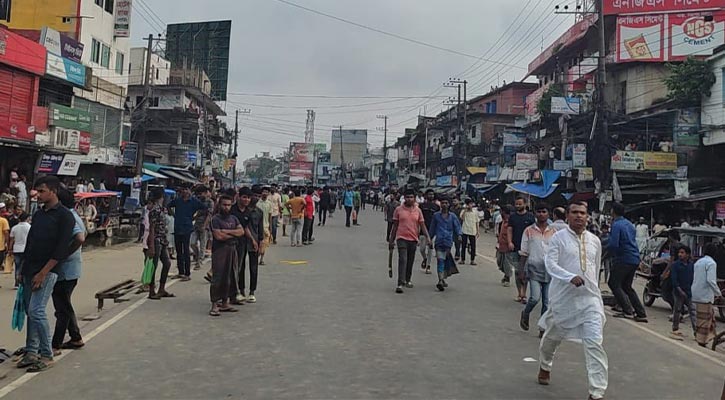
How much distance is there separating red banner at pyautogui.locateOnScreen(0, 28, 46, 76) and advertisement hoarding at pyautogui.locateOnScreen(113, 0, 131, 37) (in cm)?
1193

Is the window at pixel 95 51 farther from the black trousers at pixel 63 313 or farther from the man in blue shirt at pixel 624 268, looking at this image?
the man in blue shirt at pixel 624 268

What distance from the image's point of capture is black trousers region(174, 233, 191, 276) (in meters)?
11.3

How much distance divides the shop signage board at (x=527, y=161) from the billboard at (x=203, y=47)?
33.0m

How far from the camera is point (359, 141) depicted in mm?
115375

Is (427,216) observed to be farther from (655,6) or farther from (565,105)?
(655,6)

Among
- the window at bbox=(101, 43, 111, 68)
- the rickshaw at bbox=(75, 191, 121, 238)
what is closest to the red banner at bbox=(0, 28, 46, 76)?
the rickshaw at bbox=(75, 191, 121, 238)

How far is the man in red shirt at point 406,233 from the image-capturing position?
10969 millimetres

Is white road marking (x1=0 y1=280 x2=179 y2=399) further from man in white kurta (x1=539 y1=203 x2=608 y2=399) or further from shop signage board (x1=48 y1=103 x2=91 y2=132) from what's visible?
shop signage board (x1=48 y1=103 x2=91 y2=132)

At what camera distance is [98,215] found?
20.3 m

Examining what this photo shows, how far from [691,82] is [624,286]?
17792 mm

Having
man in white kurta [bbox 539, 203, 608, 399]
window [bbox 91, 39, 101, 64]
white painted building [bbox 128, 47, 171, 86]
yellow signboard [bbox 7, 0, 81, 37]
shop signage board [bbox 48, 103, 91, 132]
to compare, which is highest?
white painted building [bbox 128, 47, 171, 86]

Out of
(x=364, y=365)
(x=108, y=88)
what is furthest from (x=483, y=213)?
(x=364, y=365)

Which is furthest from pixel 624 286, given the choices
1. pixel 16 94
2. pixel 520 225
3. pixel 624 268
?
pixel 16 94

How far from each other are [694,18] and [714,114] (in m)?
9.00
